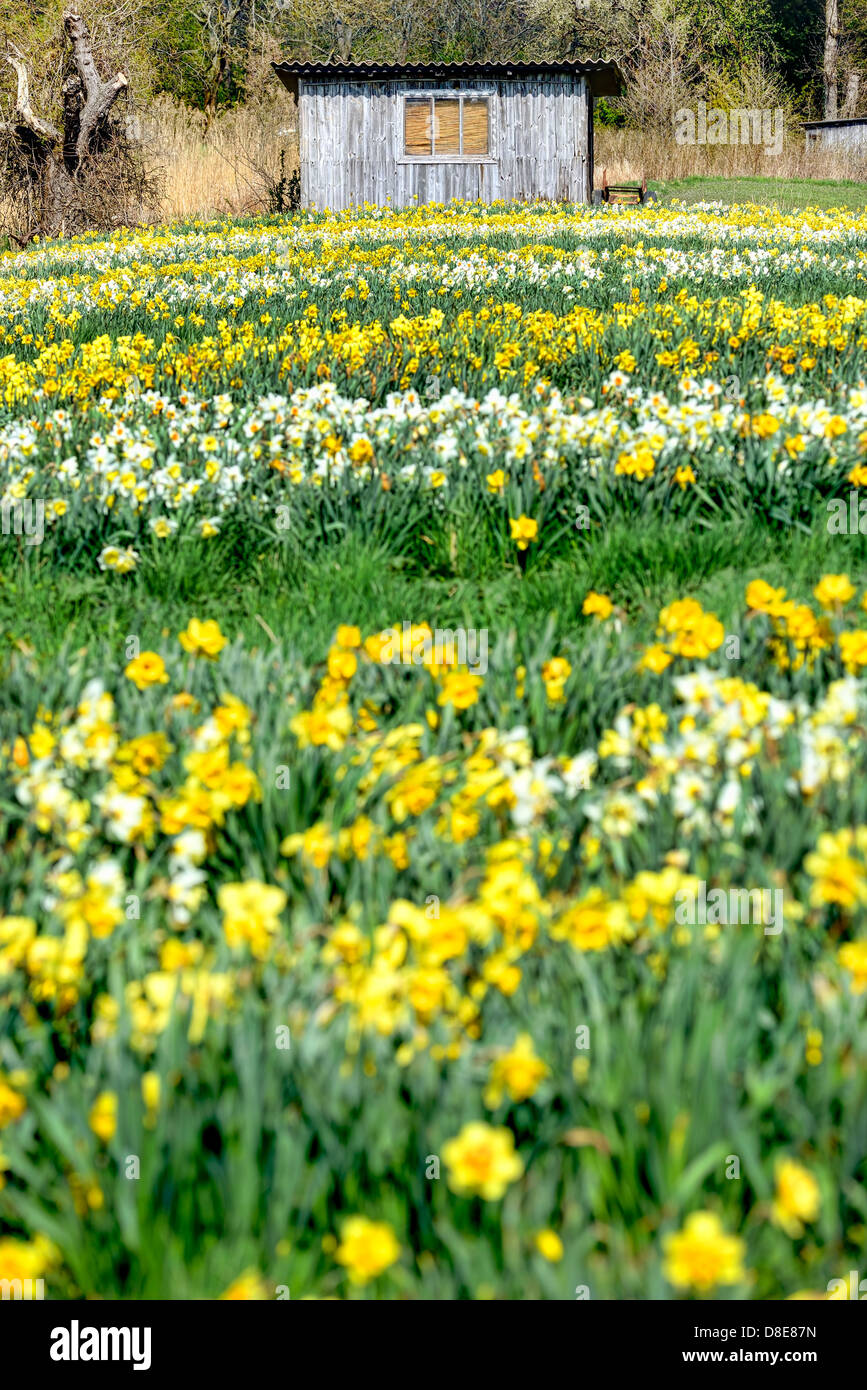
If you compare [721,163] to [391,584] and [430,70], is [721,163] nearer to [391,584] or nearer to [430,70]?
[430,70]

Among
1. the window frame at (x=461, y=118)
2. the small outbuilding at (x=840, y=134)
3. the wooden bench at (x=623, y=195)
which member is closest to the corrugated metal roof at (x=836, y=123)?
the small outbuilding at (x=840, y=134)

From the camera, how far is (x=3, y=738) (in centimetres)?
248

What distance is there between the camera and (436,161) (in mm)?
23844

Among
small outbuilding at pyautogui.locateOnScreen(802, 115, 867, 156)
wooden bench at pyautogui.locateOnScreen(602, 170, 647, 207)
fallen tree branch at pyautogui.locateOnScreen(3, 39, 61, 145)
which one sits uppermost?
small outbuilding at pyautogui.locateOnScreen(802, 115, 867, 156)

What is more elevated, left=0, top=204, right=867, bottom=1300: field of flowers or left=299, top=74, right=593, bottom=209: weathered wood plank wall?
left=299, top=74, right=593, bottom=209: weathered wood plank wall

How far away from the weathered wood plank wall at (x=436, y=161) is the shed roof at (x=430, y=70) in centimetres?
23

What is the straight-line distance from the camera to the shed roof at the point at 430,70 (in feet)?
73.8

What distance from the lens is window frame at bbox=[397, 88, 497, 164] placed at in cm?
2341

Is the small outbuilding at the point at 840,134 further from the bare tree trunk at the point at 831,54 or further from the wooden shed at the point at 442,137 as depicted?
the wooden shed at the point at 442,137

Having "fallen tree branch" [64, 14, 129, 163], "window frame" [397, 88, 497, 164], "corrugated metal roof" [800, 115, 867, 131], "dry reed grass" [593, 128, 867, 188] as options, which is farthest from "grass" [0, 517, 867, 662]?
"corrugated metal roof" [800, 115, 867, 131]

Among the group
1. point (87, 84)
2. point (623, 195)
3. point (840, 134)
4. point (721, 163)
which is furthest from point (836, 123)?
point (87, 84)

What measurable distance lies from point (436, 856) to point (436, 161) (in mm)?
24922

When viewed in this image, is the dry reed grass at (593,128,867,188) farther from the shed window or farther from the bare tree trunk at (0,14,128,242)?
the bare tree trunk at (0,14,128,242)

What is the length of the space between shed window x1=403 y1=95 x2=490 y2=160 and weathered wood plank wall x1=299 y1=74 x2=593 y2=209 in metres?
0.17
